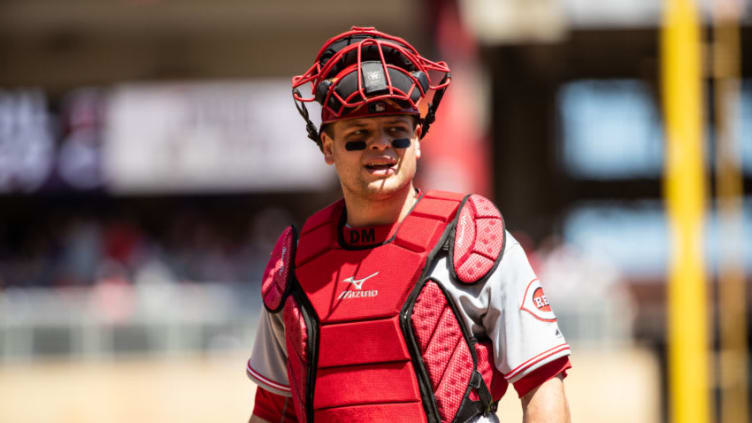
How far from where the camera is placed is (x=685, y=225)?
19.4 ft

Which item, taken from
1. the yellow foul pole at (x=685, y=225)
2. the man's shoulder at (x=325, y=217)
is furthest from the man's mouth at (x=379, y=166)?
the yellow foul pole at (x=685, y=225)

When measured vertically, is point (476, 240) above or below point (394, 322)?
above

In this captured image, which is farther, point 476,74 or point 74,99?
point 74,99

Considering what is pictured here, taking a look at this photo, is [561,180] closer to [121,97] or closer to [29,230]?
[121,97]

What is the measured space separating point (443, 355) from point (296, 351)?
0.37 meters

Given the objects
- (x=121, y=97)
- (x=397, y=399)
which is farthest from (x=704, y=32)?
(x=397, y=399)

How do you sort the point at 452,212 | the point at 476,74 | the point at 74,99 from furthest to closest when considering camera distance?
the point at 74,99 < the point at 476,74 < the point at 452,212

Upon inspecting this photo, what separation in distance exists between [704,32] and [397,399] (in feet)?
30.7

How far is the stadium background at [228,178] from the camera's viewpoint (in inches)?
412

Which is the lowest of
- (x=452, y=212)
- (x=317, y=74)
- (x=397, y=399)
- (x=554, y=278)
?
(x=554, y=278)

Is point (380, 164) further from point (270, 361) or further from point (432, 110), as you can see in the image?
point (270, 361)

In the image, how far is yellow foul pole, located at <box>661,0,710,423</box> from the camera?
5930 millimetres

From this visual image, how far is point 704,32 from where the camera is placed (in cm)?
1092

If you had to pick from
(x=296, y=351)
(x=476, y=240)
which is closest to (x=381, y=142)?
(x=476, y=240)
